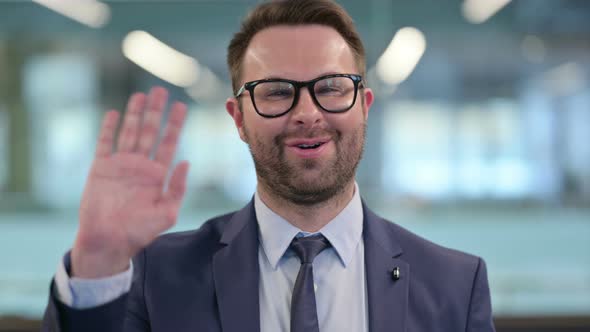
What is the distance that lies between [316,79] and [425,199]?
234cm

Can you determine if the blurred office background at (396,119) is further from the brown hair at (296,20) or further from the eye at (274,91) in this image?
the eye at (274,91)

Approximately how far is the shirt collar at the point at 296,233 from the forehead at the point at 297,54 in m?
0.38

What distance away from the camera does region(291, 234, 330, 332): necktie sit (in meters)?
1.50

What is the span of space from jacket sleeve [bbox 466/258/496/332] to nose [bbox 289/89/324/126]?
63 cm

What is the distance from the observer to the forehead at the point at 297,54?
1.59m

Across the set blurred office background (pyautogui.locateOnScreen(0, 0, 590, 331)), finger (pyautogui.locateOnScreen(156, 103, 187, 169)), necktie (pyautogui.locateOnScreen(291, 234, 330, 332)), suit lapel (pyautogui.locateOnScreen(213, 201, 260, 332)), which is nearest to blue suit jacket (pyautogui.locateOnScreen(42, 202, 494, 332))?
suit lapel (pyautogui.locateOnScreen(213, 201, 260, 332))

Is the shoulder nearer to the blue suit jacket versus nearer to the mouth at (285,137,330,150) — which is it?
the blue suit jacket

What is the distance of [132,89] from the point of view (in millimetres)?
3715

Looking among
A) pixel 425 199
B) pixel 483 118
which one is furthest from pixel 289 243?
pixel 483 118

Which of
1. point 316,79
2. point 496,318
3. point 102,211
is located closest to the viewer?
point 102,211

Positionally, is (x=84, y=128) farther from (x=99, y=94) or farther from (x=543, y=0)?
(x=543, y=0)

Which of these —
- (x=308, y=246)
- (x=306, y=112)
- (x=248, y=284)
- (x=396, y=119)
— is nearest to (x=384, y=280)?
(x=308, y=246)

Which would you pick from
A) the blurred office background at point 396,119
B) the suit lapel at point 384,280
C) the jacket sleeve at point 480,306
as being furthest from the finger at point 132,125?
the blurred office background at point 396,119

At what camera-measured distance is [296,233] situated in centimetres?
165
